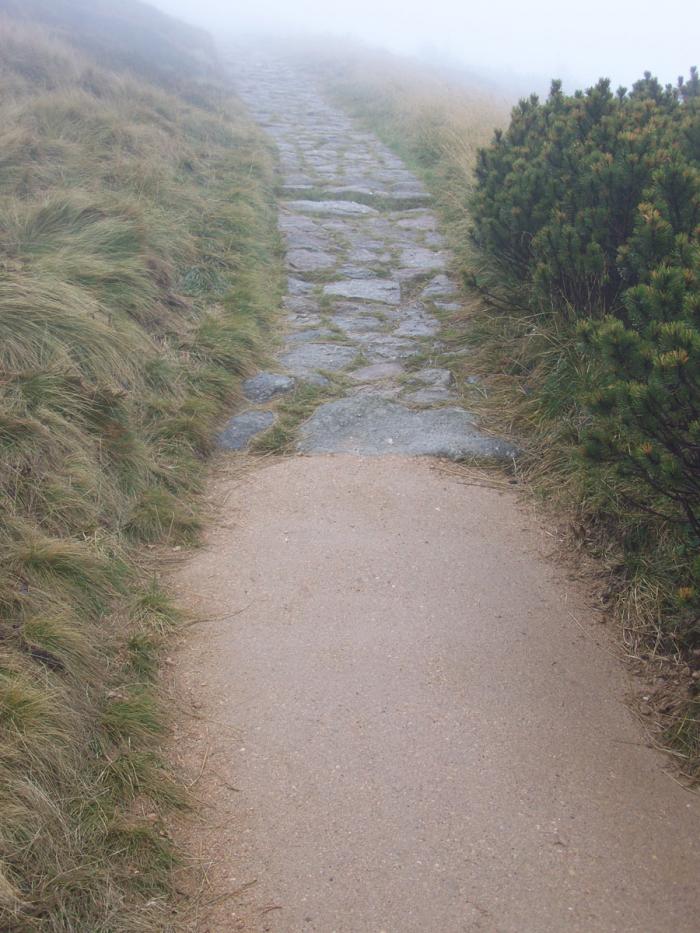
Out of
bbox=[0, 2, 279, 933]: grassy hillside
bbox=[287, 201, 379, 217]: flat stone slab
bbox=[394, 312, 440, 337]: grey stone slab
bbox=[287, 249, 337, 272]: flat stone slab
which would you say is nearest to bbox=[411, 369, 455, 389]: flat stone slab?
bbox=[394, 312, 440, 337]: grey stone slab

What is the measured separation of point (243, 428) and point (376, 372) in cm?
111

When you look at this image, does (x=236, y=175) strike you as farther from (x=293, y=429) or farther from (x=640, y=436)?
(x=640, y=436)

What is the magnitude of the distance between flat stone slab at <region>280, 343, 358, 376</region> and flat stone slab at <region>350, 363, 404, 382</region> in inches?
6.0

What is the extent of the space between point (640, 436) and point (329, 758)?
1522 millimetres

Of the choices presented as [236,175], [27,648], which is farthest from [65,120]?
[27,648]

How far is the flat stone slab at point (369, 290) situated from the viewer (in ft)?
21.6

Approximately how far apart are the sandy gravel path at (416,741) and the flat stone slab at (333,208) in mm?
5678

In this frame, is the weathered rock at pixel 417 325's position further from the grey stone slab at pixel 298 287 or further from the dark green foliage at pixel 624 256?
the grey stone slab at pixel 298 287

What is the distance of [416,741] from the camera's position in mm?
2627

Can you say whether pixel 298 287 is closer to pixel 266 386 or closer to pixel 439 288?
pixel 439 288

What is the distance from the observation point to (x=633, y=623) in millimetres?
3107

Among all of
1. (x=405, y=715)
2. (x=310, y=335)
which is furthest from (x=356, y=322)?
(x=405, y=715)

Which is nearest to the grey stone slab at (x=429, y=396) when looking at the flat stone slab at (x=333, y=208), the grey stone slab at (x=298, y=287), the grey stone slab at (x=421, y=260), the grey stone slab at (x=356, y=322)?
the grey stone slab at (x=356, y=322)

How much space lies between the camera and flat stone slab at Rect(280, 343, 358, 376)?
17.7ft
